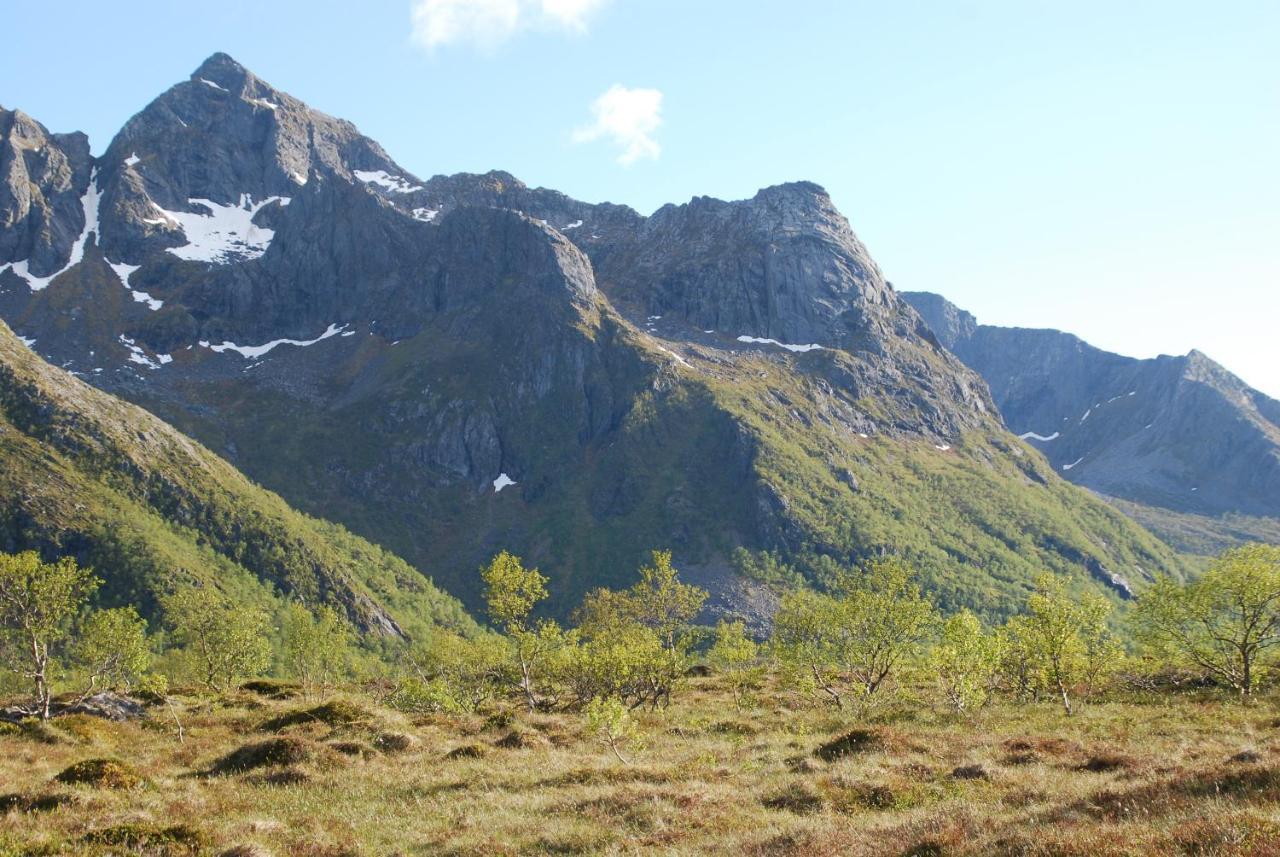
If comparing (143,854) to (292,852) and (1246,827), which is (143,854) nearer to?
(292,852)

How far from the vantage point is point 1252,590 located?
4412 centimetres

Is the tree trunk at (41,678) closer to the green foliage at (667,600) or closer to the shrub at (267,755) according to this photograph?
the shrub at (267,755)

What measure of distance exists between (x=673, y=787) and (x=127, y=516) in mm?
191839

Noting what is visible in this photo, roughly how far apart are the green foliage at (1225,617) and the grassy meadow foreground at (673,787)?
4212 millimetres

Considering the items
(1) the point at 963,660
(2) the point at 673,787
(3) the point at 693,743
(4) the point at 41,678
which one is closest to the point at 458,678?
(4) the point at 41,678

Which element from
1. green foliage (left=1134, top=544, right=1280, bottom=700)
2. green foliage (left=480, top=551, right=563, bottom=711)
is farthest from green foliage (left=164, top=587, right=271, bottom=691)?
green foliage (left=1134, top=544, right=1280, bottom=700)

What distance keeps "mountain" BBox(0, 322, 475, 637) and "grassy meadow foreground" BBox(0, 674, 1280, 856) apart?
14431cm

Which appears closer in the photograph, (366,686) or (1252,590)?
(1252,590)

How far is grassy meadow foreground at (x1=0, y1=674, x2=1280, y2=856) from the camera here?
17.1 meters

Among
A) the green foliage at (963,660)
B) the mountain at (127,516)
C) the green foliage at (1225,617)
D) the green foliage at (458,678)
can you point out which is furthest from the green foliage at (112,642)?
the mountain at (127,516)

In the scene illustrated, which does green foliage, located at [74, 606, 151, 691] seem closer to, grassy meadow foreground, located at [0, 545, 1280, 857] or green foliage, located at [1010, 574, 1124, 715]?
grassy meadow foreground, located at [0, 545, 1280, 857]

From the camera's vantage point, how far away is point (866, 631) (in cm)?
4759

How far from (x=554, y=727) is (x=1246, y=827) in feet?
123

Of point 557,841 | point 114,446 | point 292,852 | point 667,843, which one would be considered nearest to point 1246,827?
point 667,843
